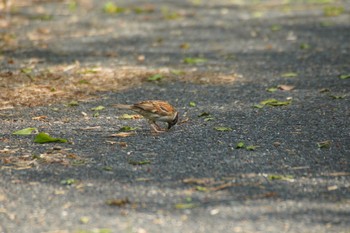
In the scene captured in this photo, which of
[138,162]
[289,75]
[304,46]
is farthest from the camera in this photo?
[304,46]

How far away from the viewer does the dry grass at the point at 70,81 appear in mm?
9047

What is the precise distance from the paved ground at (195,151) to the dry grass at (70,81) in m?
0.20

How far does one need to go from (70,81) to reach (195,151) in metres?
3.88

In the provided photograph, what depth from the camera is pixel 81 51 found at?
1238 centimetres

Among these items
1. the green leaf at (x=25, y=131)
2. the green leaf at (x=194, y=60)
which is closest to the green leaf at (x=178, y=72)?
the green leaf at (x=194, y=60)

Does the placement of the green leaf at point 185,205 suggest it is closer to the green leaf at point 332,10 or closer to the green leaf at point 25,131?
the green leaf at point 25,131

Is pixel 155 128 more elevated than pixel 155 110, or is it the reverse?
pixel 155 110

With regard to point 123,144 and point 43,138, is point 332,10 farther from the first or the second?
point 43,138

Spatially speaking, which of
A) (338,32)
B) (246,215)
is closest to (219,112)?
Answer: (246,215)

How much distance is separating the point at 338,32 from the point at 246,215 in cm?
937

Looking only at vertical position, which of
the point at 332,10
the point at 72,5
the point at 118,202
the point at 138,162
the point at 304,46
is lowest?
the point at 332,10

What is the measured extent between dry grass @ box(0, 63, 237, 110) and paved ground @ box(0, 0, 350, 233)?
0.20m

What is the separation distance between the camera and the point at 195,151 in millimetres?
6578

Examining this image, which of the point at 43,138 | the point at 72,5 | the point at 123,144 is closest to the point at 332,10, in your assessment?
the point at 72,5
